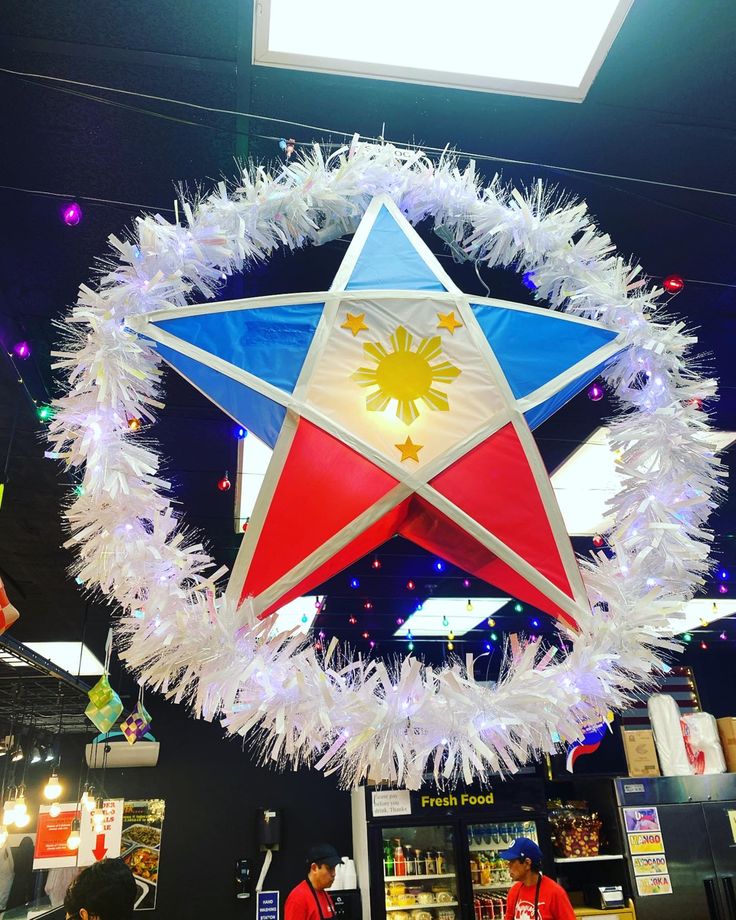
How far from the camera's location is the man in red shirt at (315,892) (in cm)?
449

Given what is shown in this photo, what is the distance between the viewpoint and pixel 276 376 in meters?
1.69

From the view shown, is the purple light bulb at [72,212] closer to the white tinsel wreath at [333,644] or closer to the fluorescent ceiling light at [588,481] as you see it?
the white tinsel wreath at [333,644]

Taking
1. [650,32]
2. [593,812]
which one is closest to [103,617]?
[593,812]

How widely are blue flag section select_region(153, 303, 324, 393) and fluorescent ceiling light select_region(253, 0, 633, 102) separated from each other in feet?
2.36

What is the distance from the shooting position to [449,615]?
8.68 metres

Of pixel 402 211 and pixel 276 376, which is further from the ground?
pixel 402 211

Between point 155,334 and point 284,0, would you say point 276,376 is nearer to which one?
point 155,334

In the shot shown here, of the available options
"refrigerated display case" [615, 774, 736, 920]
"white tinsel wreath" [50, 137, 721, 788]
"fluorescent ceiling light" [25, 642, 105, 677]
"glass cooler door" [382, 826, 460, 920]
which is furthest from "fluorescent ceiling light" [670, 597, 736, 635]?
"fluorescent ceiling light" [25, 642, 105, 677]

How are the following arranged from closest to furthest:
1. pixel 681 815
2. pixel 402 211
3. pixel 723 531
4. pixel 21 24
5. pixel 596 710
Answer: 1. pixel 596 710
2. pixel 402 211
3. pixel 21 24
4. pixel 723 531
5. pixel 681 815

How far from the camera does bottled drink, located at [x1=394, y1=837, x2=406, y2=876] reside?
22.3 ft

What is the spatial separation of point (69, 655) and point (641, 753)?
7754 millimetres

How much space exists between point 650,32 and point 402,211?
111 centimetres

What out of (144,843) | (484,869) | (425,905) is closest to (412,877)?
(425,905)

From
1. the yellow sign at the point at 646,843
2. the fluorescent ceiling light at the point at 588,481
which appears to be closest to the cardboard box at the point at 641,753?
the yellow sign at the point at 646,843
